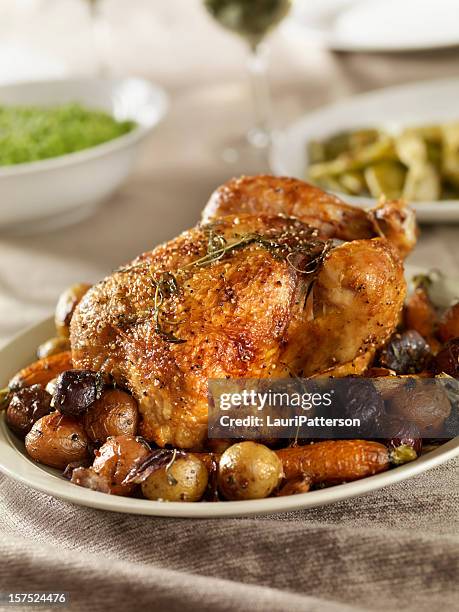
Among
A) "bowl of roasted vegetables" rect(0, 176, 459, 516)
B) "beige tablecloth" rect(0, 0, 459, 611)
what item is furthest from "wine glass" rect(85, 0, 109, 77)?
"bowl of roasted vegetables" rect(0, 176, 459, 516)

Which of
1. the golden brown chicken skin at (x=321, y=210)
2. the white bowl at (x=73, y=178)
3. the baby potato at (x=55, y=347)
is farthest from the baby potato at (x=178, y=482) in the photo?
the white bowl at (x=73, y=178)

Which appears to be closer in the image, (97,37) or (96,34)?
(96,34)

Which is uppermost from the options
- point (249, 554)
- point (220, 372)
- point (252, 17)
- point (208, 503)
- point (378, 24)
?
point (252, 17)

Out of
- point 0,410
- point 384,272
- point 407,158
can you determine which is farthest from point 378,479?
point 407,158

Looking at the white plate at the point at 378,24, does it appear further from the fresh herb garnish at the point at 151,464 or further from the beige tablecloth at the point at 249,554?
the fresh herb garnish at the point at 151,464

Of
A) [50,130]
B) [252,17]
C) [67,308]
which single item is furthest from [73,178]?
[67,308]

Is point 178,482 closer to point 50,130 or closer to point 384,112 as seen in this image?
point 50,130

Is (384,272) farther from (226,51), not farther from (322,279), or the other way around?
(226,51)
